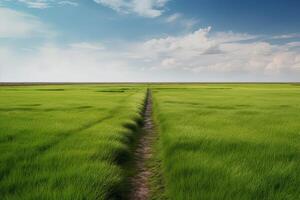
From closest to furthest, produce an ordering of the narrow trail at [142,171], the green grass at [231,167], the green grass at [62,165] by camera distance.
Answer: the green grass at [62,165] < the green grass at [231,167] < the narrow trail at [142,171]

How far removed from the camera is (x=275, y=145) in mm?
8125

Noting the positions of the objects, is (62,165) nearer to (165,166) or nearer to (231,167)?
(165,166)

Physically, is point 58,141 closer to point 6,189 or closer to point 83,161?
point 83,161

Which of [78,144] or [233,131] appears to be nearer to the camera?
[78,144]

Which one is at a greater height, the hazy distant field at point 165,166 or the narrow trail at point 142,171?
the hazy distant field at point 165,166

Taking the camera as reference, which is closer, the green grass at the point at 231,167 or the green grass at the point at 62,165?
the green grass at the point at 62,165

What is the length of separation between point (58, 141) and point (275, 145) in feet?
23.0

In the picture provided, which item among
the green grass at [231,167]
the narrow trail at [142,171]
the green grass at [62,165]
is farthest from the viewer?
the narrow trail at [142,171]

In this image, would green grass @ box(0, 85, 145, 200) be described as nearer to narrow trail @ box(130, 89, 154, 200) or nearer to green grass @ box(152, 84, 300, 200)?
narrow trail @ box(130, 89, 154, 200)

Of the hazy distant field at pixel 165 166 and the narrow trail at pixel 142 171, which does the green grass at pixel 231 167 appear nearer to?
the hazy distant field at pixel 165 166

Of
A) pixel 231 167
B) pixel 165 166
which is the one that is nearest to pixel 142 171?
pixel 165 166

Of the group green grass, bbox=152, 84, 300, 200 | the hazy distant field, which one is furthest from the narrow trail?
green grass, bbox=152, 84, 300, 200

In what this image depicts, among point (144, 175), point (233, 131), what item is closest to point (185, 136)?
point (233, 131)

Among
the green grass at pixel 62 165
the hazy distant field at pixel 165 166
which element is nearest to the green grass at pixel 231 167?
the hazy distant field at pixel 165 166
